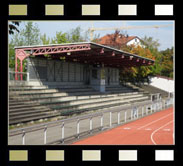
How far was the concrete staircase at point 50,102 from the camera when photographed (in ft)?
51.7

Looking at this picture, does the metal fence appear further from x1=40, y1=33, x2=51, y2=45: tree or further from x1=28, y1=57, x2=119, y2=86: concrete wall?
x1=40, y1=33, x2=51, y2=45: tree

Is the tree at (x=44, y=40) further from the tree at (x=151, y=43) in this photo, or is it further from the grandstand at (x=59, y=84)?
the tree at (x=151, y=43)

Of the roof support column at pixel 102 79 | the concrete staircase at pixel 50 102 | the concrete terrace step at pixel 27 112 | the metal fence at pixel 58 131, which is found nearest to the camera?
the metal fence at pixel 58 131

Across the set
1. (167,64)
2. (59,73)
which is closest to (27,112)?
(59,73)

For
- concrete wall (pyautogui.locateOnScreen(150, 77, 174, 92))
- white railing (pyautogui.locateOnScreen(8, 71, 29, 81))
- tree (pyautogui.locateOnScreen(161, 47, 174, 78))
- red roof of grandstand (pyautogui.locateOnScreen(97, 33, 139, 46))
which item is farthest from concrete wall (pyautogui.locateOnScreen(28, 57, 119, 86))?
tree (pyautogui.locateOnScreen(161, 47, 174, 78))

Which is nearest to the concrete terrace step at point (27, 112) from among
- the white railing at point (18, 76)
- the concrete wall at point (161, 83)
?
the white railing at point (18, 76)

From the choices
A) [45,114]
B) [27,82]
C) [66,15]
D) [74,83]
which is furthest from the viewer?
[74,83]

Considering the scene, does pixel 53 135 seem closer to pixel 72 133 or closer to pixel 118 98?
pixel 72 133

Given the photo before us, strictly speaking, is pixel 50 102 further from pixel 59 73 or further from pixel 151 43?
pixel 151 43

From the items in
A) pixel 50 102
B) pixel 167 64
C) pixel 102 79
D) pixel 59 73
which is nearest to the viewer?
pixel 50 102

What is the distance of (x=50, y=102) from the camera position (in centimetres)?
1895

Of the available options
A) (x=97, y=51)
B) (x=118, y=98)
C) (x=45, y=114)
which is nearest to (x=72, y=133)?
(x=45, y=114)
